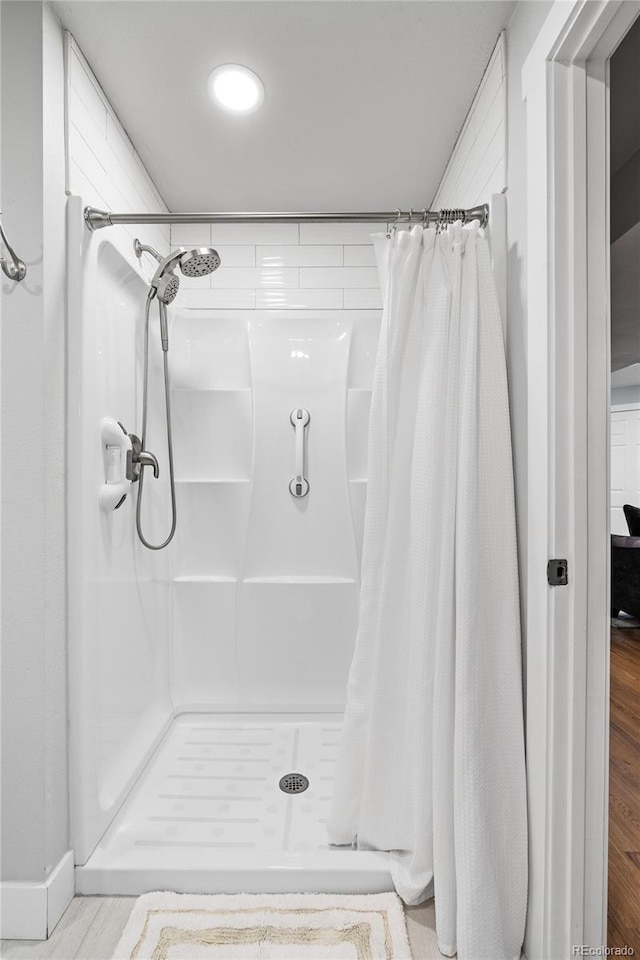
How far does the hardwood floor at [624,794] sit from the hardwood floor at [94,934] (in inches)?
16.8

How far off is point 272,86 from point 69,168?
69 centimetres

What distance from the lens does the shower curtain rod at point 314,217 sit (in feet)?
4.72

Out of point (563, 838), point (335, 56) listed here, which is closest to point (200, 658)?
point (563, 838)

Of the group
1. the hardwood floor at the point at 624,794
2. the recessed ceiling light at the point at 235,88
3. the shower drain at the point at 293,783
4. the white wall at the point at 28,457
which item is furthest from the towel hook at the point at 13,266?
the hardwood floor at the point at 624,794

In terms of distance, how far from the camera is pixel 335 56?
157 centimetres

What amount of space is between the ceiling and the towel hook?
0.68 m

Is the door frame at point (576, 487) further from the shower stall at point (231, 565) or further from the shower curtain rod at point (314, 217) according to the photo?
the shower stall at point (231, 565)

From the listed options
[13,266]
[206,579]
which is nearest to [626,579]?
[206,579]

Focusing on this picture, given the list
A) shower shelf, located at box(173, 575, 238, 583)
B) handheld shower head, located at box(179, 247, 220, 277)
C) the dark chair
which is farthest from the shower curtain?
the dark chair

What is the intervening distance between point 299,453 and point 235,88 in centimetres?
128

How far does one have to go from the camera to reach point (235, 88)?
5.55 feet

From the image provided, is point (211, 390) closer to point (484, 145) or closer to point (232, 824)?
point (484, 145)

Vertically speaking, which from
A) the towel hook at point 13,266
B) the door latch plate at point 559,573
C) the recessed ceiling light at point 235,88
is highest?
the recessed ceiling light at point 235,88

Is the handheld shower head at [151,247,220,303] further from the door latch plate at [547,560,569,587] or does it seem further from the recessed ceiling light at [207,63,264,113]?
the door latch plate at [547,560,569,587]
